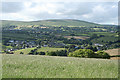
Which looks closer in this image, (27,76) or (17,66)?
(27,76)

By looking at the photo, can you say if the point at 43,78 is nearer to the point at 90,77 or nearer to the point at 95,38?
the point at 90,77

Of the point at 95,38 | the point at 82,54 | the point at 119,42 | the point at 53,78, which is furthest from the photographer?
the point at 95,38

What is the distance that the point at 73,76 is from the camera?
12430mm

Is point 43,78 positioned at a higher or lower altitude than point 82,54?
higher

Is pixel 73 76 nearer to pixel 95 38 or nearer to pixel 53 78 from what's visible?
pixel 53 78

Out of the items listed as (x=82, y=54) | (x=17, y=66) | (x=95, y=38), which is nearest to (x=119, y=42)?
(x=95, y=38)

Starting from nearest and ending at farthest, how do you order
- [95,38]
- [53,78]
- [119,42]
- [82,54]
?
1. [53,78]
2. [82,54]
3. [119,42]
4. [95,38]

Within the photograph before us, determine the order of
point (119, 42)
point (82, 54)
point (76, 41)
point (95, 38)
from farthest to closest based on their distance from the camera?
1. point (95, 38)
2. point (76, 41)
3. point (119, 42)
4. point (82, 54)

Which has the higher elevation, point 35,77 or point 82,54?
point 35,77

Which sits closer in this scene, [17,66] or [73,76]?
[73,76]

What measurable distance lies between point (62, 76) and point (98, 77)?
2788mm

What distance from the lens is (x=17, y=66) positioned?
1586cm

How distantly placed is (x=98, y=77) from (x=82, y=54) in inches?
1980

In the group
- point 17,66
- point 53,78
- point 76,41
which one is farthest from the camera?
point 76,41
